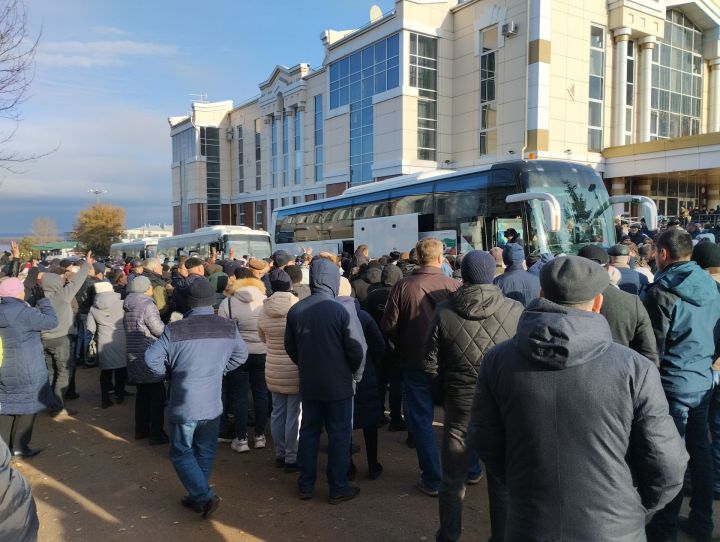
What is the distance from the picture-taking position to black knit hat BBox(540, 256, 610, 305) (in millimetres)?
2115

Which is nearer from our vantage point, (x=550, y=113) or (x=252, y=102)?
(x=550, y=113)

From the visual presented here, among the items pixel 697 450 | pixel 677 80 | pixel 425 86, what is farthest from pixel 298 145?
pixel 697 450

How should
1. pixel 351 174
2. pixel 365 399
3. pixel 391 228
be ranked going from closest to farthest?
pixel 365 399 → pixel 391 228 → pixel 351 174

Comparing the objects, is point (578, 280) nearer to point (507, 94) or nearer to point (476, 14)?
point (507, 94)

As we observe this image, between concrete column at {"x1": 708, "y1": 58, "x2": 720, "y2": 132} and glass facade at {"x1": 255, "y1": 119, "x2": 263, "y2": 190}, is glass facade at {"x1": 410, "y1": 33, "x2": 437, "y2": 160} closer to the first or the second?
concrete column at {"x1": 708, "y1": 58, "x2": 720, "y2": 132}

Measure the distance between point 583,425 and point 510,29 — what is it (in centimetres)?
3250

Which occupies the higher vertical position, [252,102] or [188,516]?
[252,102]

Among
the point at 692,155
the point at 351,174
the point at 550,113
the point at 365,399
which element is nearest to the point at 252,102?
the point at 351,174

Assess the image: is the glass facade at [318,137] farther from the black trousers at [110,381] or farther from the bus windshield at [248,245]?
the black trousers at [110,381]

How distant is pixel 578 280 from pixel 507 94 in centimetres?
3187

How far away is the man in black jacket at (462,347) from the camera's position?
3656 millimetres

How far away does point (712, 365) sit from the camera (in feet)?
13.1

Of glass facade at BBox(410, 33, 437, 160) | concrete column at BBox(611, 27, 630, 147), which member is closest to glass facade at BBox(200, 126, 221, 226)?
glass facade at BBox(410, 33, 437, 160)

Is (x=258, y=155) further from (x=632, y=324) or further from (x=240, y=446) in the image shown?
(x=632, y=324)
